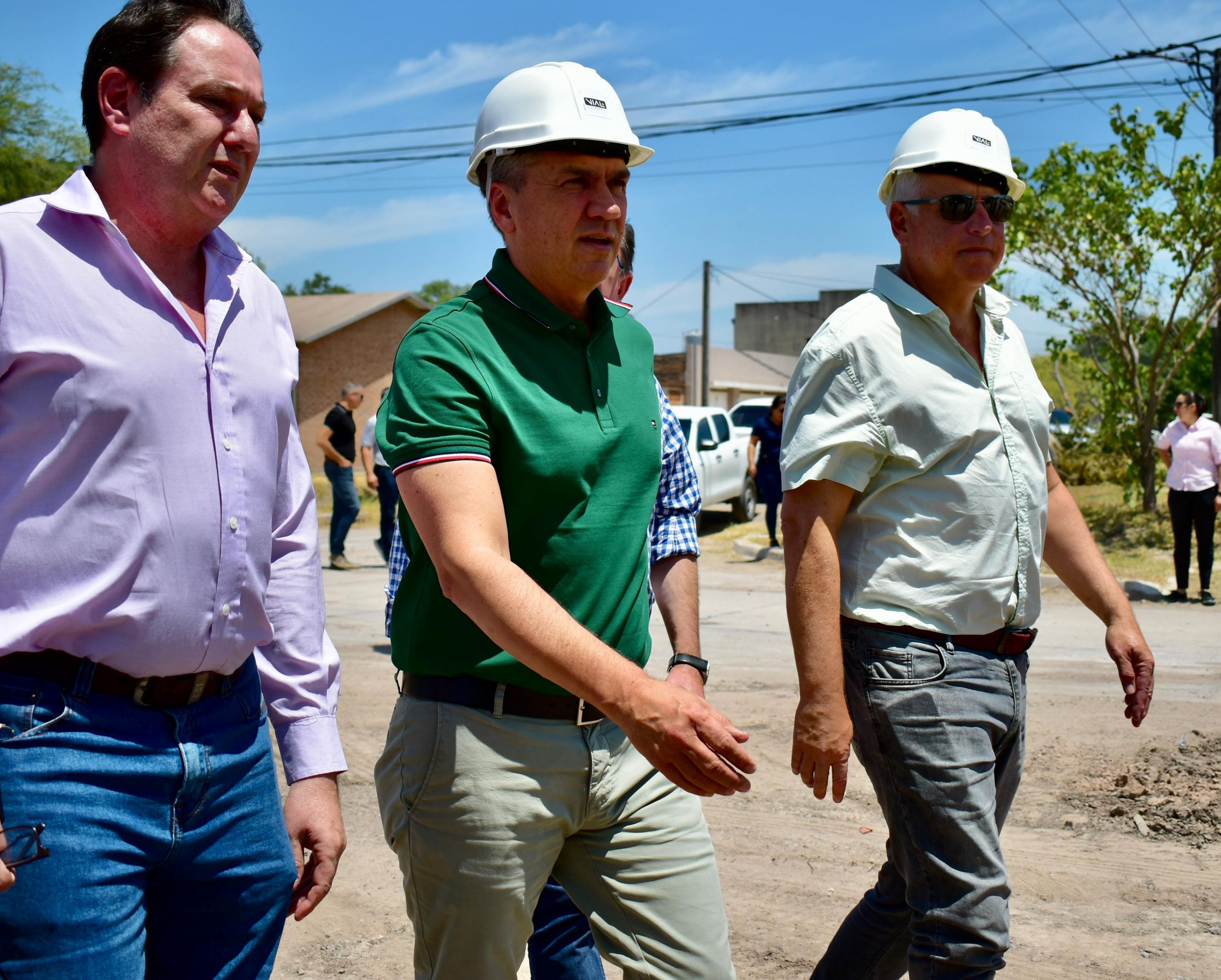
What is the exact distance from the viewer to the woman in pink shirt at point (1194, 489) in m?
11.8

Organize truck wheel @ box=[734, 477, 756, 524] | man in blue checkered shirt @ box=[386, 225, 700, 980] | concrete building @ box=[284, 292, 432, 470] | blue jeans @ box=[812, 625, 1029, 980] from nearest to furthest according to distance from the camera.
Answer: blue jeans @ box=[812, 625, 1029, 980] < man in blue checkered shirt @ box=[386, 225, 700, 980] < truck wheel @ box=[734, 477, 756, 524] < concrete building @ box=[284, 292, 432, 470]

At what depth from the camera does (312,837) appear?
2301mm

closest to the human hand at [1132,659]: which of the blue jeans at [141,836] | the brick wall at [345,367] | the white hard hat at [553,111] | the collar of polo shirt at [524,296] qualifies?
the collar of polo shirt at [524,296]

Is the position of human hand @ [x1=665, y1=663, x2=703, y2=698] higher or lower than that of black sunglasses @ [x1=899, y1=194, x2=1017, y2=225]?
lower

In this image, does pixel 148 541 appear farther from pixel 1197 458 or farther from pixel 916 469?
pixel 1197 458

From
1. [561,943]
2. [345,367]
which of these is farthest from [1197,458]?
[345,367]

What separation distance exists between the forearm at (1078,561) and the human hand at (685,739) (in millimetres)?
1948

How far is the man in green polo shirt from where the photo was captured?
7.85ft

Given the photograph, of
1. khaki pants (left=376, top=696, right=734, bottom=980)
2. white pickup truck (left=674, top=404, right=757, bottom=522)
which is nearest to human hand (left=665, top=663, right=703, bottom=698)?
khaki pants (left=376, top=696, right=734, bottom=980)

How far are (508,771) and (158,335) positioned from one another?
1.06 m

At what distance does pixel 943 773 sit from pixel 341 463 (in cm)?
1181

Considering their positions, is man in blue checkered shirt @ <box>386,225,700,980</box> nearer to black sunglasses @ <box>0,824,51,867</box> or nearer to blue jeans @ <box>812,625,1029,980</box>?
blue jeans @ <box>812,625,1029,980</box>

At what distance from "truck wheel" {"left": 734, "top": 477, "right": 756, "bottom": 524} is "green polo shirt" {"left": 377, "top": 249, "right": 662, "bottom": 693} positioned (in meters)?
17.3

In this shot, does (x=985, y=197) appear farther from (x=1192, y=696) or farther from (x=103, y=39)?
(x=1192, y=696)
